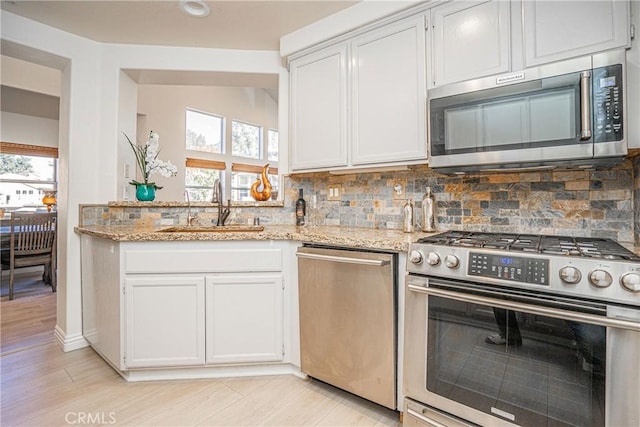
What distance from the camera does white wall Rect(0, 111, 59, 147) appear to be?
478 centimetres

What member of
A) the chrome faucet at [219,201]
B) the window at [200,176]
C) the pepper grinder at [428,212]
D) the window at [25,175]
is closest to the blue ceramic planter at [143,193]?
the chrome faucet at [219,201]

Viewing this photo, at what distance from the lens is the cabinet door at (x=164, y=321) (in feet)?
6.16

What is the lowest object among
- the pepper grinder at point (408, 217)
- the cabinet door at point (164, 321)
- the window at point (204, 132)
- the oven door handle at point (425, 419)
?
the oven door handle at point (425, 419)

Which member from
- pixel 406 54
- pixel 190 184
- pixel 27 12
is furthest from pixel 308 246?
pixel 190 184

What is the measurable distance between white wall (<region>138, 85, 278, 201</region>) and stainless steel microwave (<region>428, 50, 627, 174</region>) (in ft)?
15.5

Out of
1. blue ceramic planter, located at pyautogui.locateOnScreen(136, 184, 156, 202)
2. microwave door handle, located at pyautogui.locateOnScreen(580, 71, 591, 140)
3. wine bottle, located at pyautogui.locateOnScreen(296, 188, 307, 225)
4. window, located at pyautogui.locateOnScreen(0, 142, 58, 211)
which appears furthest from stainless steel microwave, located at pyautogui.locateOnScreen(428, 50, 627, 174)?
window, located at pyautogui.locateOnScreen(0, 142, 58, 211)

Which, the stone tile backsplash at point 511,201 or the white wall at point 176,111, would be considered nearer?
the stone tile backsplash at point 511,201

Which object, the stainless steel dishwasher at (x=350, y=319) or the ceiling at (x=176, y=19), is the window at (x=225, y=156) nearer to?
the ceiling at (x=176, y=19)

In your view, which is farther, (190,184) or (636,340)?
(190,184)

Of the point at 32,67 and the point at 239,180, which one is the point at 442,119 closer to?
the point at 32,67

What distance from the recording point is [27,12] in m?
2.16

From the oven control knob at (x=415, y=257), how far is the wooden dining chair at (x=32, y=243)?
177 inches

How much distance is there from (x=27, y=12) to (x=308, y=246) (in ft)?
8.02

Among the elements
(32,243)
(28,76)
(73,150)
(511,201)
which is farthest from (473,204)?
(28,76)
